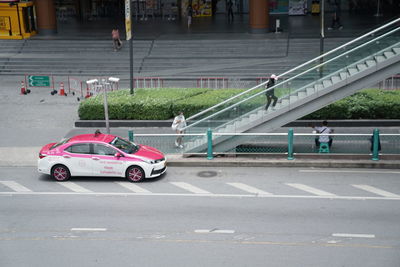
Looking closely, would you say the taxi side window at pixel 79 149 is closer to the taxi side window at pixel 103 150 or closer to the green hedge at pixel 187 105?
the taxi side window at pixel 103 150

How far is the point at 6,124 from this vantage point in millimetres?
23922

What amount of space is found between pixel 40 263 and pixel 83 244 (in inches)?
46.9

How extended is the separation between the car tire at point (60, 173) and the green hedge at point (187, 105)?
21.7ft

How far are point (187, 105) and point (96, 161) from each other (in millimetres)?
7199

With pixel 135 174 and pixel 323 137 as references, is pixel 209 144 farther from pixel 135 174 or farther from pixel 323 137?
pixel 323 137

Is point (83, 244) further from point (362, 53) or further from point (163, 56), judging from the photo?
point (163, 56)

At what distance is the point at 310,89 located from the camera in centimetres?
1892

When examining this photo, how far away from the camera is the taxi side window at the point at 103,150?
17.0 metres

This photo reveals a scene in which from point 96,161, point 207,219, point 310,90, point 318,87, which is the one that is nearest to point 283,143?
point 310,90

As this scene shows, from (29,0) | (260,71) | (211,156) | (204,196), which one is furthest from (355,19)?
(204,196)

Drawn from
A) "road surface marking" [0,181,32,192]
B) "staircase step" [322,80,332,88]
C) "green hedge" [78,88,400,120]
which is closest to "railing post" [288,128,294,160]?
"staircase step" [322,80,332,88]

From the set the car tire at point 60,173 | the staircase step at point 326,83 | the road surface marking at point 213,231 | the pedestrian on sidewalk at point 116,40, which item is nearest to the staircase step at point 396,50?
the staircase step at point 326,83

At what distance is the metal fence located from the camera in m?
18.2

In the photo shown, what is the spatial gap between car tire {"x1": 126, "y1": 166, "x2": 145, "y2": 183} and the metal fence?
193cm
